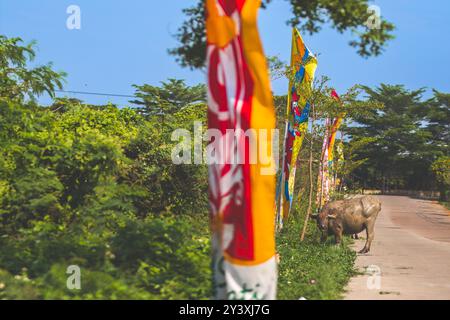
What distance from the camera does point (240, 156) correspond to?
25.2 feet

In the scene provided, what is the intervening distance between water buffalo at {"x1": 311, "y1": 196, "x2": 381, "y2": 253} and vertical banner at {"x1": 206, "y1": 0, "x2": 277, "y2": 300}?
34.2 feet

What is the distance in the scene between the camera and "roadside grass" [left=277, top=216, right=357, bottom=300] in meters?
10.4

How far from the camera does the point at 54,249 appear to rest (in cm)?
938

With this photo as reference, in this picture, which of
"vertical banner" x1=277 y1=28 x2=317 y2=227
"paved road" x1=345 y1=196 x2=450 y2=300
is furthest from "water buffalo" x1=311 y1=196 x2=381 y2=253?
"vertical banner" x1=277 y1=28 x2=317 y2=227

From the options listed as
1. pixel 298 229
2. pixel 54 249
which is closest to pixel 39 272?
pixel 54 249

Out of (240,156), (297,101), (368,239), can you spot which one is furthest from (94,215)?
(297,101)

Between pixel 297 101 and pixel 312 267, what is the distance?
24.0 ft

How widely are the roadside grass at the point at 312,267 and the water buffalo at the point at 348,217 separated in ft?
1.42

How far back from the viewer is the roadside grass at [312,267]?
34.1 feet

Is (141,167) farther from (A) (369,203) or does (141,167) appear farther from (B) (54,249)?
(B) (54,249)

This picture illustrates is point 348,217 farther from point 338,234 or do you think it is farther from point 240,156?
point 240,156

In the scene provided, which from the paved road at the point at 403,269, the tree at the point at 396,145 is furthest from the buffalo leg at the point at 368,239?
the tree at the point at 396,145

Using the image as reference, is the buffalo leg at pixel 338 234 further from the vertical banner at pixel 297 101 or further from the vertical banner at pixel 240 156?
the vertical banner at pixel 240 156

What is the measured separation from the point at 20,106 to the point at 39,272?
450 cm
